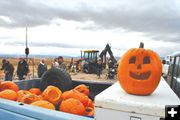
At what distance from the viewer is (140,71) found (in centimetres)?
304

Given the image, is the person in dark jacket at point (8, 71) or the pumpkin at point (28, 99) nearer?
the pumpkin at point (28, 99)

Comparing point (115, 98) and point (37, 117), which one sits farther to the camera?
point (37, 117)

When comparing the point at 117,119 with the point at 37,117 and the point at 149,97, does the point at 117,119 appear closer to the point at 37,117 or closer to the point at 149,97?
the point at 149,97

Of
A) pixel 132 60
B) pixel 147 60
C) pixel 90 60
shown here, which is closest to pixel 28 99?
pixel 132 60

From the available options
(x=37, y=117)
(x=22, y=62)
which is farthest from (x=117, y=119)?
(x=22, y=62)

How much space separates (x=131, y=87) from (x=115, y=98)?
44 centimetres

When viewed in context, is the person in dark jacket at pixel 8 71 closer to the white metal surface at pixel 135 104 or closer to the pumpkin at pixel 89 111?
the pumpkin at pixel 89 111

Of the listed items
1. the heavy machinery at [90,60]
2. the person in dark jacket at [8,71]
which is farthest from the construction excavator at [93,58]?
the person in dark jacket at [8,71]

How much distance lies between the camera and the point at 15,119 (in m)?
3.42

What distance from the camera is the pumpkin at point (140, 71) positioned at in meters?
2.96

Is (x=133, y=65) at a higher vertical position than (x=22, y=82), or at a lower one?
higher

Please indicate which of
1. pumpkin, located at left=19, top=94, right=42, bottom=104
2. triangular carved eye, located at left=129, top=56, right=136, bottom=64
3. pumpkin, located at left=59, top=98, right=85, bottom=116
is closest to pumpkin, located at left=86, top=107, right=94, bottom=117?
pumpkin, located at left=59, top=98, right=85, bottom=116

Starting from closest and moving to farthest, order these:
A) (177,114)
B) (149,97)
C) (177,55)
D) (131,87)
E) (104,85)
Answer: (177,114), (149,97), (131,87), (177,55), (104,85)

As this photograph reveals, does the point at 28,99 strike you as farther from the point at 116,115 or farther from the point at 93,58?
the point at 93,58
